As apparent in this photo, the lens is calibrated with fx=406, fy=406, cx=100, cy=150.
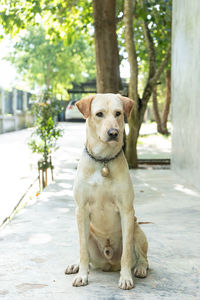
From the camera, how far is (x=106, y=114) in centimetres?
293

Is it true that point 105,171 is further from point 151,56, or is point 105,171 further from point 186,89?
point 151,56

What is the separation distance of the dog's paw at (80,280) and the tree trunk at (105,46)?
6242mm

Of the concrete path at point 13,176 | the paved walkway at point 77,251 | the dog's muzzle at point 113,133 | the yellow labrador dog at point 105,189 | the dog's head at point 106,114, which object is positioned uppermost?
the dog's head at point 106,114

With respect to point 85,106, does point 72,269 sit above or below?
below

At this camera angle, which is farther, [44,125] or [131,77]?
[131,77]

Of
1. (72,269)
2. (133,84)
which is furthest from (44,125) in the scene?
(72,269)

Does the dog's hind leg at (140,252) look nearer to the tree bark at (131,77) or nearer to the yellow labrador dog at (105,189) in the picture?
the yellow labrador dog at (105,189)

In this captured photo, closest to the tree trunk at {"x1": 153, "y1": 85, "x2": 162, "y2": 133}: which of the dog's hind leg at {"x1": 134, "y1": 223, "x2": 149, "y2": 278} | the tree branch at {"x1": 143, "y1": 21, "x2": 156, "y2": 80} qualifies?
the tree branch at {"x1": 143, "y1": 21, "x2": 156, "y2": 80}

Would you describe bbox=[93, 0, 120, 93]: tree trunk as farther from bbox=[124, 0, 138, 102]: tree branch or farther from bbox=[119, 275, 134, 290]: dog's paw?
bbox=[119, 275, 134, 290]: dog's paw

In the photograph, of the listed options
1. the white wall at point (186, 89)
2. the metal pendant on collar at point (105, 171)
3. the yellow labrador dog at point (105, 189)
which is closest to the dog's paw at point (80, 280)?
the yellow labrador dog at point (105, 189)

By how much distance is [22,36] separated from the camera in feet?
112

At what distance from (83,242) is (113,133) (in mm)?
907

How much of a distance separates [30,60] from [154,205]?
1265 inches

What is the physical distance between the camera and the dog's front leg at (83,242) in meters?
3.09
